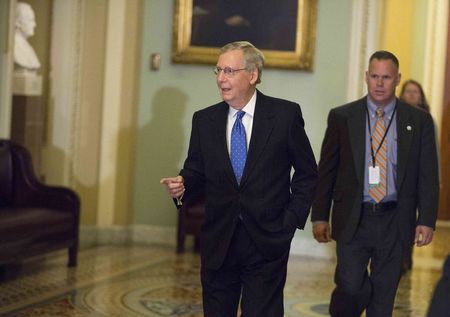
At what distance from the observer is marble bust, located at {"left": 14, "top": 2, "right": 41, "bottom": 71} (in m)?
9.33

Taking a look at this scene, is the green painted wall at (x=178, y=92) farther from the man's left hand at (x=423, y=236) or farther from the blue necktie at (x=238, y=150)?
the blue necktie at (x=238, y=150)

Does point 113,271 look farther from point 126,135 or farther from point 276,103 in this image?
point 276,103

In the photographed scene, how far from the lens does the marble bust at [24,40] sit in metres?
9.33

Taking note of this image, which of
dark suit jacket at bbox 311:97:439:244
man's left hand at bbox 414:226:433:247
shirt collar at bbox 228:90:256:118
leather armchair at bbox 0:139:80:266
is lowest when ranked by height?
leather armchair at bbox 0:139:80:266

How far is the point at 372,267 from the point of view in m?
5.34

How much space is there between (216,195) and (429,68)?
10.2 metres

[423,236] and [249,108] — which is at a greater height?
[249,108]

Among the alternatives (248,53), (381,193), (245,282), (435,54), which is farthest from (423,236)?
(435,54)

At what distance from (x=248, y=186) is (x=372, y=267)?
1.22 metres

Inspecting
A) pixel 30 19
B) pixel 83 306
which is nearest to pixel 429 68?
pixel 30 19

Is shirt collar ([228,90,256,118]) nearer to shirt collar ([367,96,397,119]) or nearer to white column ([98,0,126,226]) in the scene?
shirt collar ([367,96,397,119])

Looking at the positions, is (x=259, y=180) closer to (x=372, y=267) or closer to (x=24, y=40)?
(x=372, y=267)

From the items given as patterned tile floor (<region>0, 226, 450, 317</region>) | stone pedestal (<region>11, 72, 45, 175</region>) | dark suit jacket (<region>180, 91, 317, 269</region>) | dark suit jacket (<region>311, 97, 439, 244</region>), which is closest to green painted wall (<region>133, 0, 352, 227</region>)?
patterned tile floor (<region>0, 226, 450, 317</region>)

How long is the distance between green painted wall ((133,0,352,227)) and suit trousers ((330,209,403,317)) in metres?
4.77
